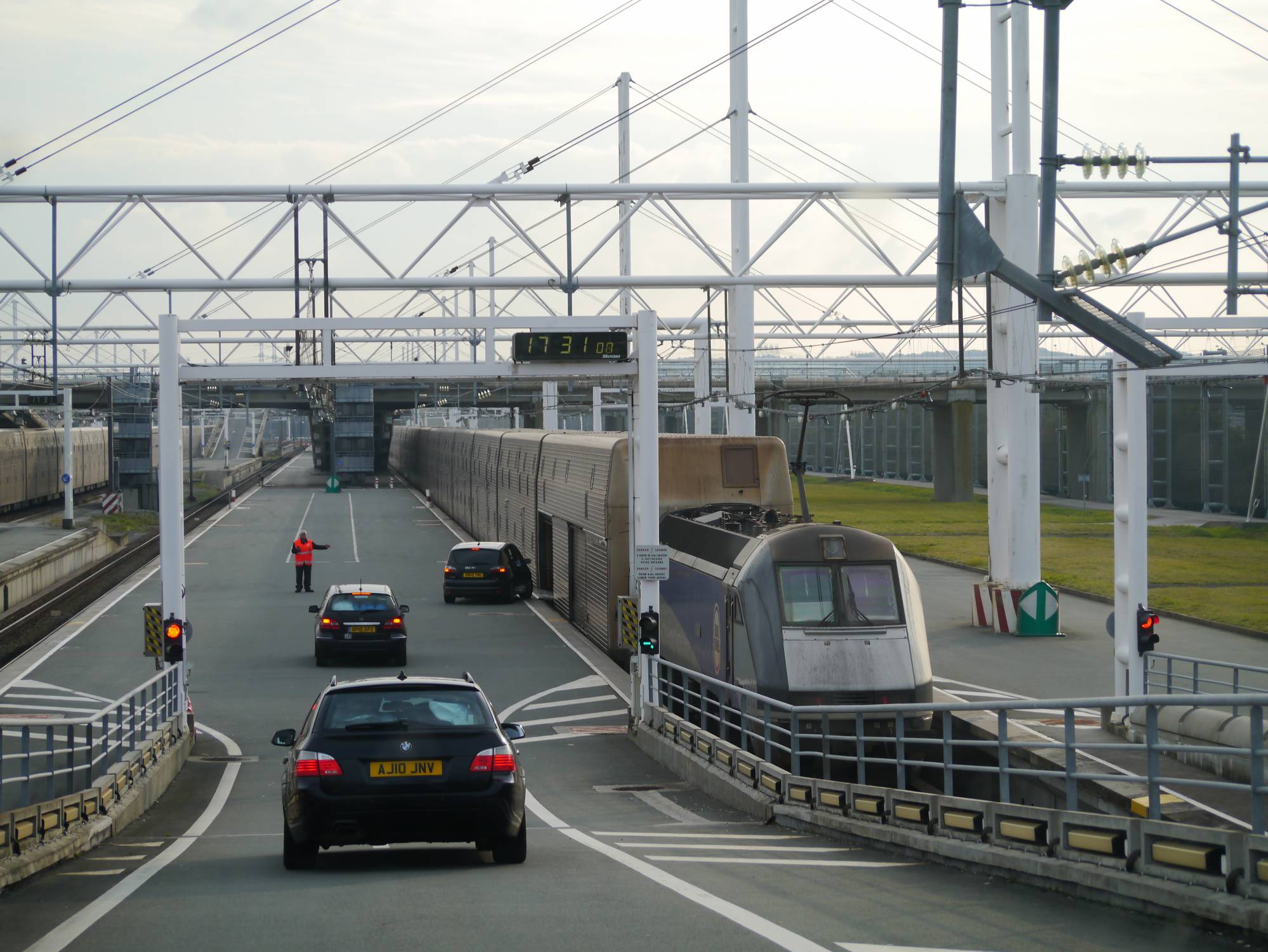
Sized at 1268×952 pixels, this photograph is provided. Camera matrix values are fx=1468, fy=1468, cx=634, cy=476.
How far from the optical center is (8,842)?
10258 millimetres

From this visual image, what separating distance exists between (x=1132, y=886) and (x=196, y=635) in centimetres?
2659

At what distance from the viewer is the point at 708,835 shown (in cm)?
1262

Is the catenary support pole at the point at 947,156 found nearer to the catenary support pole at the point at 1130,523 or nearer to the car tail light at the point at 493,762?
the catenary support pole at the point at 1130,523

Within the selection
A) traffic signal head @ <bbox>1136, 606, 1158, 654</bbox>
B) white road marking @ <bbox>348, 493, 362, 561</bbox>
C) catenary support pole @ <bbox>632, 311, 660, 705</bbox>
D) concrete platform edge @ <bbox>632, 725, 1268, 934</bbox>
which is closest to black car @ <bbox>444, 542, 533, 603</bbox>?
white road marking @ <bbox>348, 493, 362, 561</bbox>

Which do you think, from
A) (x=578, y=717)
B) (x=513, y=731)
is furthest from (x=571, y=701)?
(x=513, y=731)

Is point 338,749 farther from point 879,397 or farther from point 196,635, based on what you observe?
point 879,397

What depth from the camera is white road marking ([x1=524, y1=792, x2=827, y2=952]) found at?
23.4ft

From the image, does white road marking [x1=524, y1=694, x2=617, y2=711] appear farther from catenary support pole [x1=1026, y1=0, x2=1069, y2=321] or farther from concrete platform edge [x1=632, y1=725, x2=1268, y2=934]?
catenary support pole [x1=1026, y1=0, x2=1069, y2=321]

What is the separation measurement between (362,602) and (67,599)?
16226 mm

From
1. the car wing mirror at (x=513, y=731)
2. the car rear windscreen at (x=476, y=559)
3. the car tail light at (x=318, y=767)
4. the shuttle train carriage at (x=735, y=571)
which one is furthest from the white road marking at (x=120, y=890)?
the car rear windscreen at (x=476, y=559)

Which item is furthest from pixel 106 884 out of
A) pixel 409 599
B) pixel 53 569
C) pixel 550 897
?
pixel 53 569

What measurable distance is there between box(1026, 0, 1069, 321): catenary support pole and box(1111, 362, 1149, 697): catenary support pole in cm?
385

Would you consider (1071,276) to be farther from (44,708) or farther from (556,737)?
(44,708)

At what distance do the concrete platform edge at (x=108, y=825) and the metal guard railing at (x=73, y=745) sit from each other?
0.39 m
